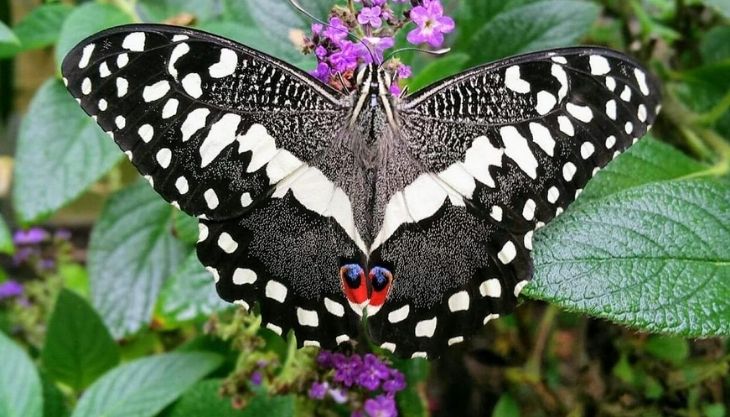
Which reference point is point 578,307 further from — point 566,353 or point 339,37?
point 566,353

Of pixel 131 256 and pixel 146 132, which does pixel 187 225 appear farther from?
pixel 131 256

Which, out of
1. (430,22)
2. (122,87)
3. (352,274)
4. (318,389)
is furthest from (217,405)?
(430,22)

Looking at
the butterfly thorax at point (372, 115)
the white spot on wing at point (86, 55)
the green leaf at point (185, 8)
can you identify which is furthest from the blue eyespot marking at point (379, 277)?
the green leaf at point (185, 8)

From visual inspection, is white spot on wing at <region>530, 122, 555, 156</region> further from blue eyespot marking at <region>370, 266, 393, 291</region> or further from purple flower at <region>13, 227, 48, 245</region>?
purple flower at <region>13, 227, 48, 245</region>

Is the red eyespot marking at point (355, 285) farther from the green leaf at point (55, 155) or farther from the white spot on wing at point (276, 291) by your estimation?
the green leaf at point (55, 155)

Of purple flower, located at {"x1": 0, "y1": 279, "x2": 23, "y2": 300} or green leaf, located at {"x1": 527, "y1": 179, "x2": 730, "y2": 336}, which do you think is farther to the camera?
purple flower, located at {"x1": 0, "y1": 279, "x2": 23, "y2": 300}

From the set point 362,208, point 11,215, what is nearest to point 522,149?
point 362,208

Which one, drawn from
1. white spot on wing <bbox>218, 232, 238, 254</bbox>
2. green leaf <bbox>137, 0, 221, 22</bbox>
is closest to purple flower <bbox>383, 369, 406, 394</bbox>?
white spot on wing <bbox>218, 232, 238, 254</bbox>
